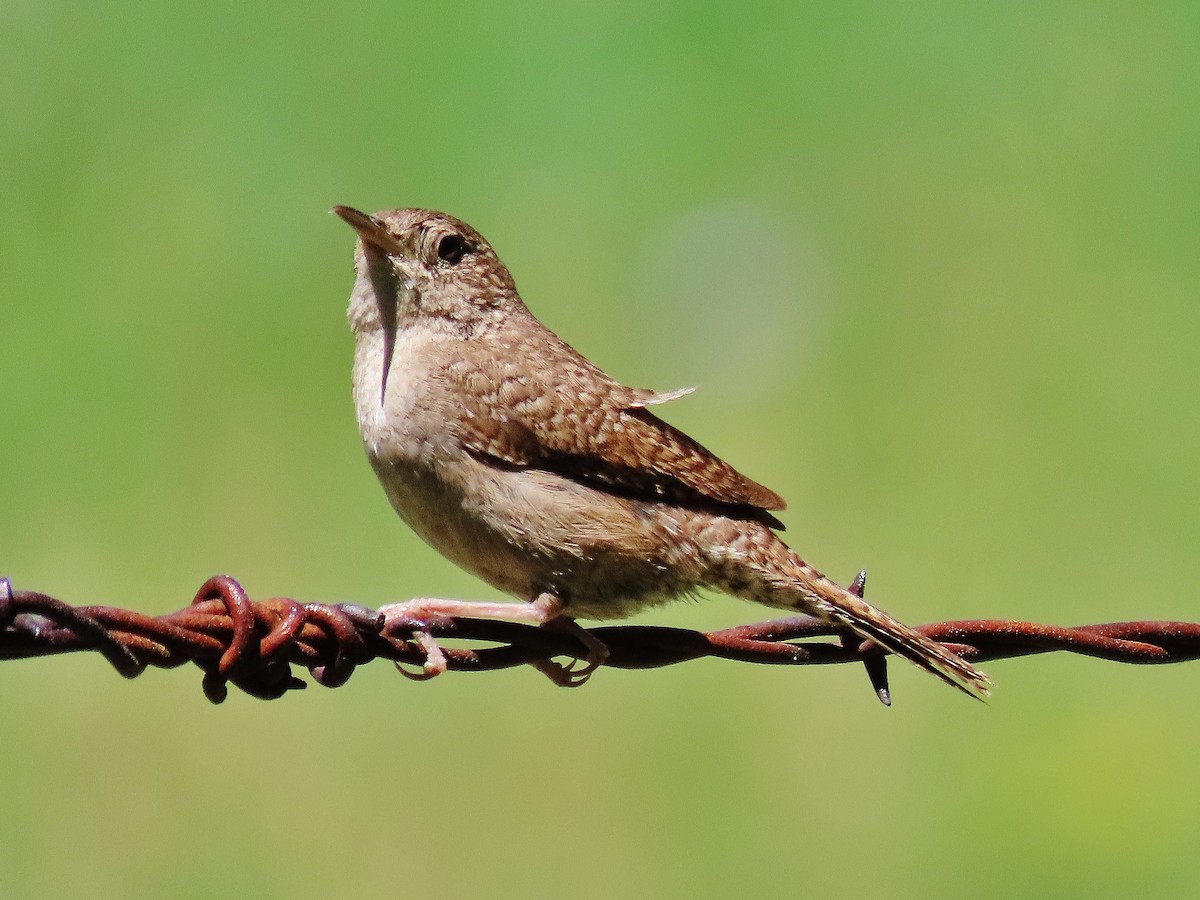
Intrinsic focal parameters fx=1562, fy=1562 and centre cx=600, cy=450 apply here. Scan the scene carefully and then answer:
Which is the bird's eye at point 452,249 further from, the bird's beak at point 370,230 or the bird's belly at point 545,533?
the bird's belly at point 545,533

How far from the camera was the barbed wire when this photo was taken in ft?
10.6

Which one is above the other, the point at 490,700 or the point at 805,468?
the point at 805,468

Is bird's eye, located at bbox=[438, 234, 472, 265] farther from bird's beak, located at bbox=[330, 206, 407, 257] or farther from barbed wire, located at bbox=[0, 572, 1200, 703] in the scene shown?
barbed wire, located at bbox=[0, 572, 1200, 703]

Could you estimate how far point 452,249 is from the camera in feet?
19.0

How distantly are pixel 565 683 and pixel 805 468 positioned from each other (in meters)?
7.96

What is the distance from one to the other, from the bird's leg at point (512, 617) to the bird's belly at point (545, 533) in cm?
9

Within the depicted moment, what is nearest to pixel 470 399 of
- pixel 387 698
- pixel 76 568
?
pixel 387 698

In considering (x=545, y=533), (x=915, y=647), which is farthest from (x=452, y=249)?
(x=915, y=647)

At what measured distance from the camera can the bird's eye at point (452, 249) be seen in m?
5.74

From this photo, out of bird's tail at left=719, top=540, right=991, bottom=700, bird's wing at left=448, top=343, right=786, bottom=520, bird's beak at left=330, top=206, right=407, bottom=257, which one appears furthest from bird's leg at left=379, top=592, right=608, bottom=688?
bird's beak at left=330, top=206, right=407, bottom=257

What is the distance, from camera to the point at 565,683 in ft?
16.9

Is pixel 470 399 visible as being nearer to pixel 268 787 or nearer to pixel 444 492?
pixel 444 492

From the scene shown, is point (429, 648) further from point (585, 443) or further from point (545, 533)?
point (585, 443)

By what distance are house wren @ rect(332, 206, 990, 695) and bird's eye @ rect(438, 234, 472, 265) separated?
11.6 inches
